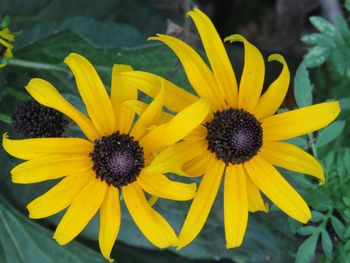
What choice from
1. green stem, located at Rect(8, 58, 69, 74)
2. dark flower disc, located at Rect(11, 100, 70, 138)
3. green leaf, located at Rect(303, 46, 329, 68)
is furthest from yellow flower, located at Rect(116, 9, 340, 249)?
green stem, located at Rect(8, 58, 69, 74)

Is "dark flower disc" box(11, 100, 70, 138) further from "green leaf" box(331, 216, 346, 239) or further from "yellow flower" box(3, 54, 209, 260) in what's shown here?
"green leaf" box(331, 216, 346, 239)

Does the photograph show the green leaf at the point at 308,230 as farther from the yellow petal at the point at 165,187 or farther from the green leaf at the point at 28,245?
the green leaf at the point at 28,245

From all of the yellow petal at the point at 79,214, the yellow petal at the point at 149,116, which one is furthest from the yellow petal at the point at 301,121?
the yellow petal at the point at 79,214

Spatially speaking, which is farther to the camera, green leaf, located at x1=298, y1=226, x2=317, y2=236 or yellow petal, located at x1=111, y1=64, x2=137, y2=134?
green leaf, located at x1=298, y1=226, x2=317, y2=236

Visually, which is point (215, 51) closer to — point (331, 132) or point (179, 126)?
point (179, 126)

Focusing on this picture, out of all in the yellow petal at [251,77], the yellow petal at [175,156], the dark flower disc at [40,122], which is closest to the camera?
the yellow petal at [175,156]

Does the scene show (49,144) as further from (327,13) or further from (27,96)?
(327,13)

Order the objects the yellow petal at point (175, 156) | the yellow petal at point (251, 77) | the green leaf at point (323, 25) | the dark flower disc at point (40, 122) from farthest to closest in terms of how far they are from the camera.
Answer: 1. the green leaf at point (323, 25)
2. the dark flower disc at point (40, 122)
3. the yellow petal at point (251, 77)
4. the yellow petal at point (175, 156)

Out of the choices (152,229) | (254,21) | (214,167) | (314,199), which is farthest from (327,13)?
(152,229)

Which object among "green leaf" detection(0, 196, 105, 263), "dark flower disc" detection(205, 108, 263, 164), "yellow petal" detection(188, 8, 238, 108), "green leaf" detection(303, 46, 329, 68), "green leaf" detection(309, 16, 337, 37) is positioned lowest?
"green leaf" detection(0, 196, 105, 263)
